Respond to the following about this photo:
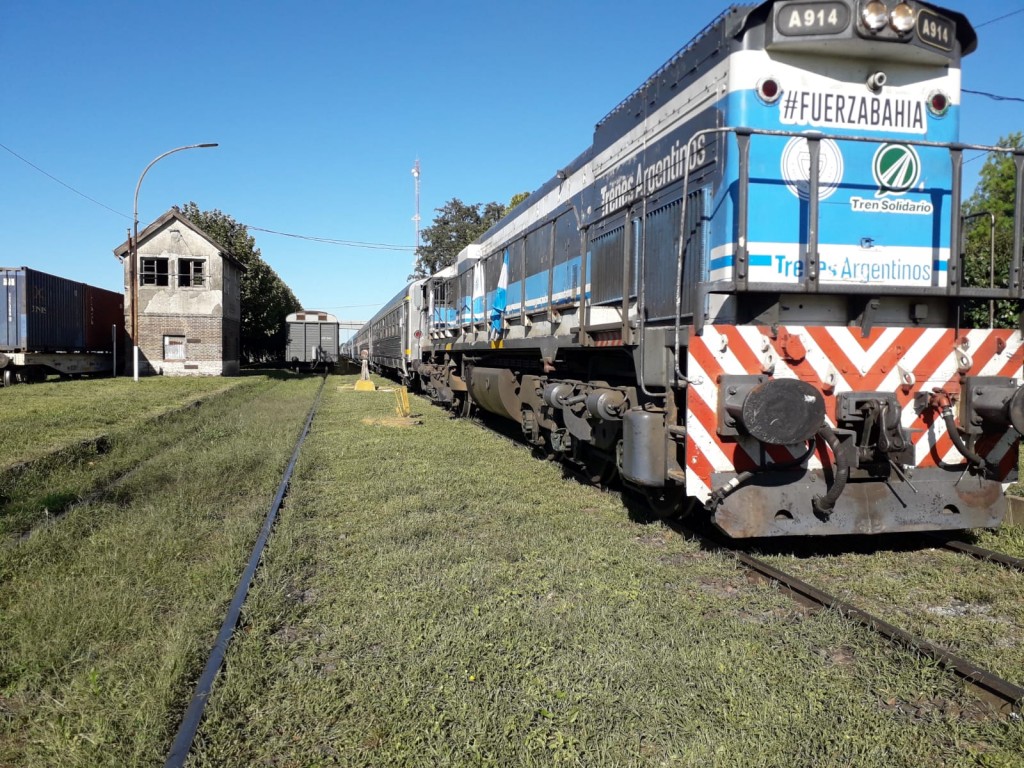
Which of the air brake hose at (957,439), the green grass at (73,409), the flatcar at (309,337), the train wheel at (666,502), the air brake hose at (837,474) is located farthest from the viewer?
the flatcar at (309,337)

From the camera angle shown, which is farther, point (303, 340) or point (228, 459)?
point (303, 340)

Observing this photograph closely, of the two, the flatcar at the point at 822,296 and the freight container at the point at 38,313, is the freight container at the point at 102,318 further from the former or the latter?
the flatcar at the point at 822,296

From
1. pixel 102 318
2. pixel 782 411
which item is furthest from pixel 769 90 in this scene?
pixel 102 318

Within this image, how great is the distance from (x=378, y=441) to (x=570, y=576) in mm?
6428

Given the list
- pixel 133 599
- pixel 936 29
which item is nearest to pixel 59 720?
pixel 133 599

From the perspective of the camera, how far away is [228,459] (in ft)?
29.3

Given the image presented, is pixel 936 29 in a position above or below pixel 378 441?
above

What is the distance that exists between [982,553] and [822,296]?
6.54 ft

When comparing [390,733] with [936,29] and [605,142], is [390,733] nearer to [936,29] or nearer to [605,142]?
[936,29]

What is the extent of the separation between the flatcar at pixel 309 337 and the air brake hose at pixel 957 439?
3555cm

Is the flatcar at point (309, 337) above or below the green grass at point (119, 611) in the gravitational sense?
above

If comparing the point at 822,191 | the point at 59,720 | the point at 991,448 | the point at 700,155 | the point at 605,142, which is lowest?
the point at 59,720

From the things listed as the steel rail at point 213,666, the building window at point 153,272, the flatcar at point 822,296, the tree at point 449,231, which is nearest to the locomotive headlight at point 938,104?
the flatcar at point 822,296

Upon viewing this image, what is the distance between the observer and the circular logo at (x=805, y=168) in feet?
16.0
